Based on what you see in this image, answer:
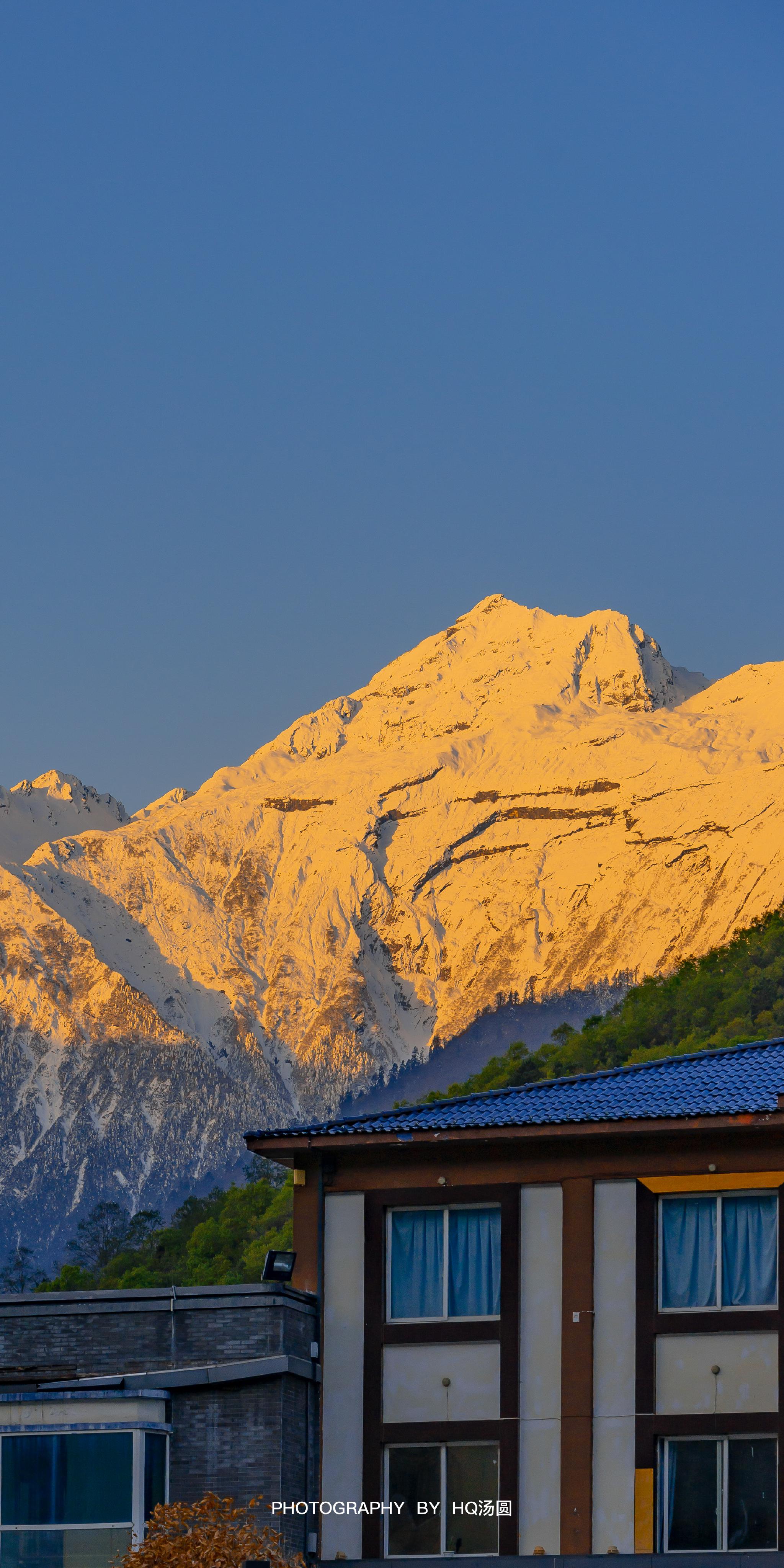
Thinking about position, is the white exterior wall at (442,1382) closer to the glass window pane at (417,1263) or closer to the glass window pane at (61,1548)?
A: the glass window pane at (417,1263)

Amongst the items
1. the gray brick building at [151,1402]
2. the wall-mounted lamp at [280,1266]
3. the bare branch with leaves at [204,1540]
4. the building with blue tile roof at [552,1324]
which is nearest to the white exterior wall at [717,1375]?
the building with blue tile roof at [552,1324]

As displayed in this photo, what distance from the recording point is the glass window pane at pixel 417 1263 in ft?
115

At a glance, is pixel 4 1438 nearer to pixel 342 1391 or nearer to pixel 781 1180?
pixel 342 1391

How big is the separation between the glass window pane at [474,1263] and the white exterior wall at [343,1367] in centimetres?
146

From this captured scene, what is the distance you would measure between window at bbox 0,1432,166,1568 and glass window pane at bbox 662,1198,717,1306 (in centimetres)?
831

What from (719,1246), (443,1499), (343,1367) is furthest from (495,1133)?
(443,1499)

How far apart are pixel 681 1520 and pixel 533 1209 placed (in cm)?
513

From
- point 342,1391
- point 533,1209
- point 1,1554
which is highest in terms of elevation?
point 533,1209

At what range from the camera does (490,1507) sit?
33.7m

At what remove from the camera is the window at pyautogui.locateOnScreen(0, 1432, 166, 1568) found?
31938 millimetres

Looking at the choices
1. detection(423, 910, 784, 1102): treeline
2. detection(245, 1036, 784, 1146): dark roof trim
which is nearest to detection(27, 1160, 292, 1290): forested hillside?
detection(423, 910, 784, 1102): treeline

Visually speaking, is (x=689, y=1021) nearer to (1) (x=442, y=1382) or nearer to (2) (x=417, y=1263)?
(2) (x=417, y=1263)

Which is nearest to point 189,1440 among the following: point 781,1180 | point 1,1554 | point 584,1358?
point 1,1554

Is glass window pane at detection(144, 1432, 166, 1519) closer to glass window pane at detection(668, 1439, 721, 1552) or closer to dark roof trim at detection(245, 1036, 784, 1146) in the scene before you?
dark roof trim at detection(245, 1036, 784, 1146)
